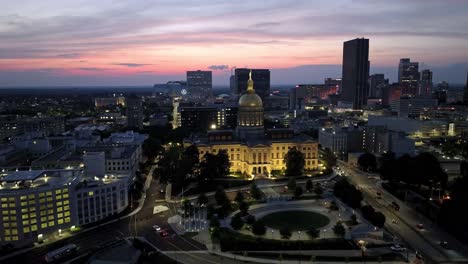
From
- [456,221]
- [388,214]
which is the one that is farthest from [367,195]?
[456,221]

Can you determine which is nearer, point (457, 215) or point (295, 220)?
point (457, 215)

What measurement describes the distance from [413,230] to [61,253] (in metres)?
55.7

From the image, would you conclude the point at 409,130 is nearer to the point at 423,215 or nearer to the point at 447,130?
the point at 447,130

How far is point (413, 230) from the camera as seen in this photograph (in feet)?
200

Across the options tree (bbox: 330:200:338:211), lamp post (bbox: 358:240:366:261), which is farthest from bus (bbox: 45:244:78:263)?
tree (bbox: 330:200:338:211)

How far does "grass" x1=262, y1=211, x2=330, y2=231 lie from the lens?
6275 cm

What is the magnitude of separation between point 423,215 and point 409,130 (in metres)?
82.5

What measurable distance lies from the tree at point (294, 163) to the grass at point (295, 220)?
24.2m

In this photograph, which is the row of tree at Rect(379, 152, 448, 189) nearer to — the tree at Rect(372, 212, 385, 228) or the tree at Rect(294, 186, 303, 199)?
Result: the tree at Rect(294, 186, 303, 199)

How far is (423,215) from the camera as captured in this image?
6762 centimetres

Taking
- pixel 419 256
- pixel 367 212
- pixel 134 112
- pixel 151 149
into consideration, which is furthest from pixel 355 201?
pixel 134 112

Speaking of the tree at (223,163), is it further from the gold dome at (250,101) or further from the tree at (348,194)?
the tree at (348,194)

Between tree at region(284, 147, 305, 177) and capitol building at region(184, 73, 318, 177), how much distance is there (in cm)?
616

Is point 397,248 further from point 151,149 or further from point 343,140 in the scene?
point 151,149
